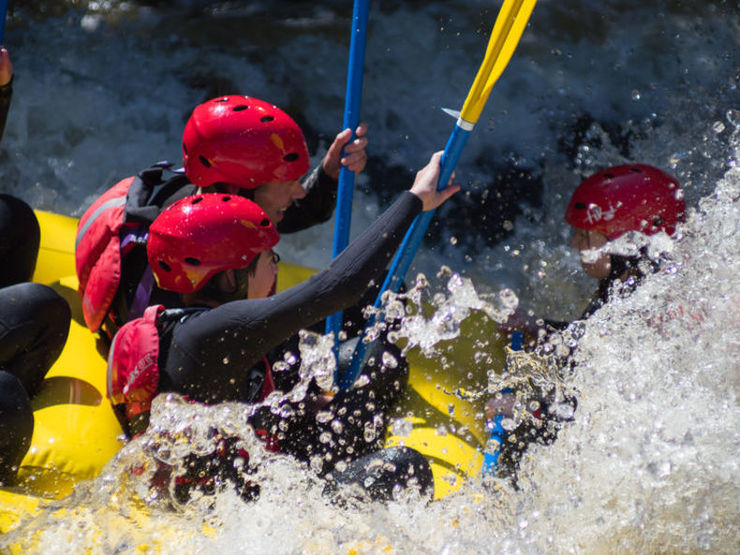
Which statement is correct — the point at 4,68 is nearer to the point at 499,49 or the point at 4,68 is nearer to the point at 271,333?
the point at 271,333

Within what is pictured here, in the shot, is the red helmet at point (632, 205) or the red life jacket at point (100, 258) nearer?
the red life jacket at point (100, 258)

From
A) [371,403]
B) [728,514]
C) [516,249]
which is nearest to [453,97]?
[516,249]

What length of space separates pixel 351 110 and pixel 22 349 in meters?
1.08

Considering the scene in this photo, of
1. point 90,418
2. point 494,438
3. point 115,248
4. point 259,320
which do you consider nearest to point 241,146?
point 115,248

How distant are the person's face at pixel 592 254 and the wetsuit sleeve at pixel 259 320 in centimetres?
89

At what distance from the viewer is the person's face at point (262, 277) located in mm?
1944

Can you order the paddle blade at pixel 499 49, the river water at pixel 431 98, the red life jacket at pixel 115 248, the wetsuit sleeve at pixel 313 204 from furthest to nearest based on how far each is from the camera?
the river water at pixel 431 98, the wetsuit sleeve at pixel 313 204, the red life jacket at pixel 115 248, the paddle blade at pixel 499 49

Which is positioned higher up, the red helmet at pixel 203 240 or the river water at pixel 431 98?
the red helmet at pixel 203 240

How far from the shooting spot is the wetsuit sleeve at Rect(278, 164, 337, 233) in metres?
2.66

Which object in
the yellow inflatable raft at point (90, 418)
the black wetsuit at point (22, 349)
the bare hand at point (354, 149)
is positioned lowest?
the yellow inflatable raft at point (90, 418)

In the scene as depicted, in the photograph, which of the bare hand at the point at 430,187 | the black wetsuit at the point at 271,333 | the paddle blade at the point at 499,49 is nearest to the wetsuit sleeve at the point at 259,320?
the black wetsuit at the point at 271,333

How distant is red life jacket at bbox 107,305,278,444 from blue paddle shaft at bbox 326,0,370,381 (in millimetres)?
551

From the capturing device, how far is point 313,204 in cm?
272

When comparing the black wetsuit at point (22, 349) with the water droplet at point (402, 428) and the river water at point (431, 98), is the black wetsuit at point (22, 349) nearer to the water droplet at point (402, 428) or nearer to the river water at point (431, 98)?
the water droplet at point (402, 428)
